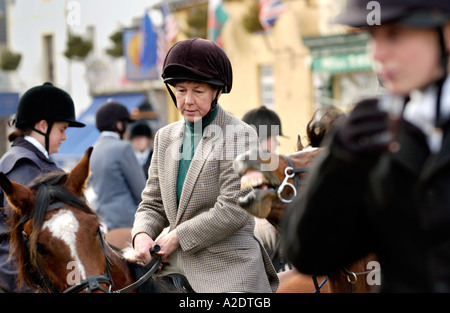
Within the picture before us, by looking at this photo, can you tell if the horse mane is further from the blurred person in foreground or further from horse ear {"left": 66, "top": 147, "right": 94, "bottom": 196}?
the blurred person in foreground

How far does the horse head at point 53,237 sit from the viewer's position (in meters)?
2.75

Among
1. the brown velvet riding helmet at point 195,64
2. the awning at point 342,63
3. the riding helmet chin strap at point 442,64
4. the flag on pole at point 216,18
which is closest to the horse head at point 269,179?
the brown velvet riding helmet at point 195,64

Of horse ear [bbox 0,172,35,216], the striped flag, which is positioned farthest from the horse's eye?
the striped flag

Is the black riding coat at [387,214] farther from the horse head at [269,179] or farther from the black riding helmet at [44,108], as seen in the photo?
the black riding helmet at [44,108]

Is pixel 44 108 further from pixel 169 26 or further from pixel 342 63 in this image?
pixel 169 26

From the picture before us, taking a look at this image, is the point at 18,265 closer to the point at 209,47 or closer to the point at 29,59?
the point at 209,47

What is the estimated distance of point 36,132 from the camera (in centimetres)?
395

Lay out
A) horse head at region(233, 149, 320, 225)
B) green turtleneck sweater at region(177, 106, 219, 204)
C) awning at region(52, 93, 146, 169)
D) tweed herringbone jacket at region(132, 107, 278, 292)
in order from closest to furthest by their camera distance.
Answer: horse head at region(233, 149, 320, 225) → tweed herringbone jacket at region(132, 107, 278, 292) → green turtleneck sweater at region(177, 106, 219, 204) → awning at region(52, 93, 146, 169)

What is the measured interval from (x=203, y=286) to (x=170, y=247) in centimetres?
26

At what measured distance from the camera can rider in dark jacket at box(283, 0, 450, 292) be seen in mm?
1349

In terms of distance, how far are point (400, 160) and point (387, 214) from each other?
14 cm

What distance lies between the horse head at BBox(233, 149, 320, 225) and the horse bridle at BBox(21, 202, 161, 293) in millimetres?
805

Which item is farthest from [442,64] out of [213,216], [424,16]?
[213,216]

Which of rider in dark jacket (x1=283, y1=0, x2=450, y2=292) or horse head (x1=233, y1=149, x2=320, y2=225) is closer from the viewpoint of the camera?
rider in dark jacket (x1=283, y1=0, x2=450, y2=292)
